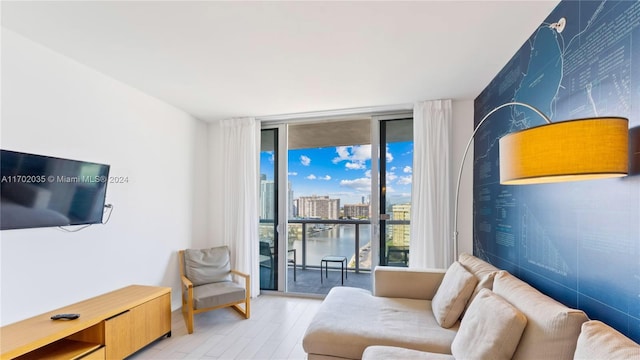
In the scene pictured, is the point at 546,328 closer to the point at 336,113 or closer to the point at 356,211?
the point at 336,113

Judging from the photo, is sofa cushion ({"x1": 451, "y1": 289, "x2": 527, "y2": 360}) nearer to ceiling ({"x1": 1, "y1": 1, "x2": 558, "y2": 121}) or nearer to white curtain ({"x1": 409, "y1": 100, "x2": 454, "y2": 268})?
white curtain ({"x1": 409, "y1": 100, "x2": 454, "y2": 268})

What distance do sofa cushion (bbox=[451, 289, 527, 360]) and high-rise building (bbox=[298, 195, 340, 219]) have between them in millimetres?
3497

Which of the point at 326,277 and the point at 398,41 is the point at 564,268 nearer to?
the point at 398,41

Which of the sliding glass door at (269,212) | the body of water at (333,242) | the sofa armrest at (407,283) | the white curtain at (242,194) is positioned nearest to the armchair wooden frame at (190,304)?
the white curtain at (242,194)

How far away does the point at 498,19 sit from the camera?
1911 millimetres

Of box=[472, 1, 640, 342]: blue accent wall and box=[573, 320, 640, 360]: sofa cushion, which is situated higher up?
box=[472, 1, 640, 342]: blue accent wall

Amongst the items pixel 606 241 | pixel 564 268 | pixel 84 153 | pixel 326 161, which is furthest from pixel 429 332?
pixel 326 161

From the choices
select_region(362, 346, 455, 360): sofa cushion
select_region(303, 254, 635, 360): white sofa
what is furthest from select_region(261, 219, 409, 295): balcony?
select_region(362, 346, 455, 360): sofa cushion

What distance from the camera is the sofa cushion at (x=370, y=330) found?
6.50 ft

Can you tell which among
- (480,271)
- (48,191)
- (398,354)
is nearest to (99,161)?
(48,191)

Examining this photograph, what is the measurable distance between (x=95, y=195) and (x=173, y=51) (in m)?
1.44

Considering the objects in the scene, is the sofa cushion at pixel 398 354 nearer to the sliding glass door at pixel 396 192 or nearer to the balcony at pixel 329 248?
the sliding glass door at pixel 396 192

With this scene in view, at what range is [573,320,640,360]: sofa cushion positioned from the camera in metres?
0.99

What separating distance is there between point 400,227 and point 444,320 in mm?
1712
